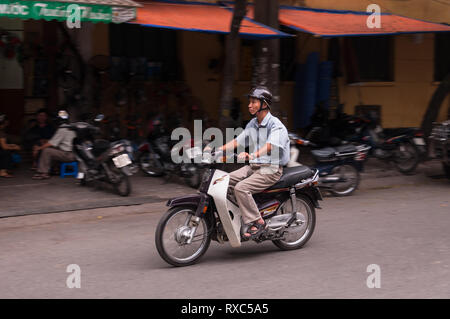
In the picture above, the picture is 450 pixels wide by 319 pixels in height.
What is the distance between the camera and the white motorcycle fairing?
561cm

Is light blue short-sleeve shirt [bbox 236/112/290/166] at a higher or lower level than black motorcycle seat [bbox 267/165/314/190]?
higher

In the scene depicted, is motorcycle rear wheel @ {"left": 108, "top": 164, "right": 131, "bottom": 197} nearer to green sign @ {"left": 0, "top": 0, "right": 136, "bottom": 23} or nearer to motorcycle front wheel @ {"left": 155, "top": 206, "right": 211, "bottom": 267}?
green sign @ {"left": 0, "top": 0, "right": 136, "bottom": 23}

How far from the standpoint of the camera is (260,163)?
587 cm

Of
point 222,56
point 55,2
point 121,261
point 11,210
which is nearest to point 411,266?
point 121,261

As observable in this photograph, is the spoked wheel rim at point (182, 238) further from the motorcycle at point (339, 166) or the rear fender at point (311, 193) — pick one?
the motorcycle at point (339, 166)

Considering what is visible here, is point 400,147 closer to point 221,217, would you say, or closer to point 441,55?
point 221,217

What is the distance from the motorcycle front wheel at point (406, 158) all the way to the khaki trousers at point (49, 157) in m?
6.17

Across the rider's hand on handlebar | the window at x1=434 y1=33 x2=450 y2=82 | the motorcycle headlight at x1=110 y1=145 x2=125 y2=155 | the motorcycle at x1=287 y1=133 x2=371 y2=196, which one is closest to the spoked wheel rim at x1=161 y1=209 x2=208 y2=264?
the rider's hand on handlebar

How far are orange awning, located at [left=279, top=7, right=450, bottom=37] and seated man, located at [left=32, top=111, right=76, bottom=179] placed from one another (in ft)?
17.7

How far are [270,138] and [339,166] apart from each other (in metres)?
4.24

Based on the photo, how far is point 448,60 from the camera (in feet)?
59.7

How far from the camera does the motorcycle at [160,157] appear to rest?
1009cm

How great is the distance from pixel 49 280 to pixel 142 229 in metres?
2.18

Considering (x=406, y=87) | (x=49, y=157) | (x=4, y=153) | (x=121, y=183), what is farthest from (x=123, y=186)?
(x=406, y=87)
